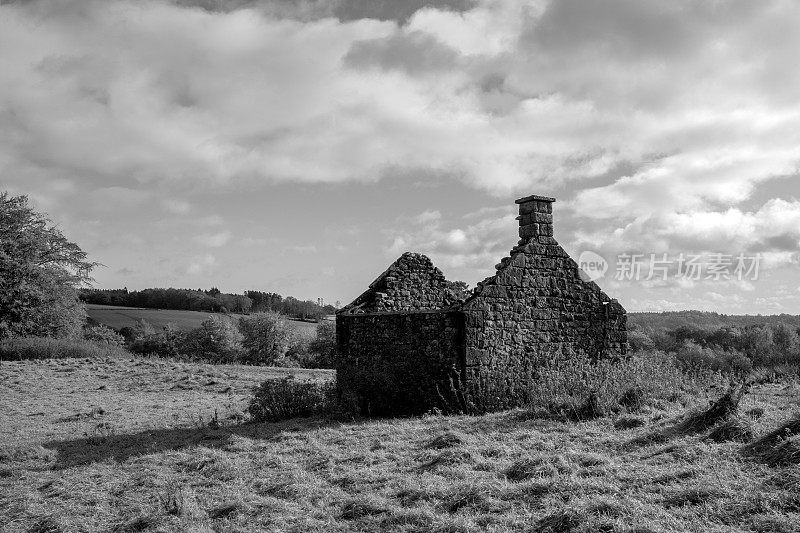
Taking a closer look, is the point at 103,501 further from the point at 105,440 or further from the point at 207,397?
the point at 207,397

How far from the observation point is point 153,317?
245 ft

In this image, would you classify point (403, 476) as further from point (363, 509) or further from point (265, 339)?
point (265, 339)

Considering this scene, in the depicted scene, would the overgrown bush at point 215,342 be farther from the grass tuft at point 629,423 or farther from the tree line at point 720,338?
the grass tuft at point 629,423

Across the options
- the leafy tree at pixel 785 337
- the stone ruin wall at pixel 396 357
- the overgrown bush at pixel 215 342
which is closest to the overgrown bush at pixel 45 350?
the stone ruin wall at pixel 396 357

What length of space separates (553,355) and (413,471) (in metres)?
7.07

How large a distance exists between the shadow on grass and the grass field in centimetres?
4981

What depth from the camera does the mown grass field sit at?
6.77 metres

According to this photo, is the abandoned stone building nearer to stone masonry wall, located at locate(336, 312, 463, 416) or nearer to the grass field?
stone masonry wall, located at locate(336, 312, 463, 416)

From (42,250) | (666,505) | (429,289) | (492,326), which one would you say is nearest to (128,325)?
(42,250)

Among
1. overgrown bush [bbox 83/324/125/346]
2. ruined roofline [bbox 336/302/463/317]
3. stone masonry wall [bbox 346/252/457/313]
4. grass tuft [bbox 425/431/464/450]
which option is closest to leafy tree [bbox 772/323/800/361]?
stone masonry wall [bbox 346/252/457/313]

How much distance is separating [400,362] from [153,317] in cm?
6590

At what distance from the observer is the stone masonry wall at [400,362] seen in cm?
1452

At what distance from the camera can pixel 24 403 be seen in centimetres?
1992

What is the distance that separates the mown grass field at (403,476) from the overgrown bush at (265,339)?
4165 cm
